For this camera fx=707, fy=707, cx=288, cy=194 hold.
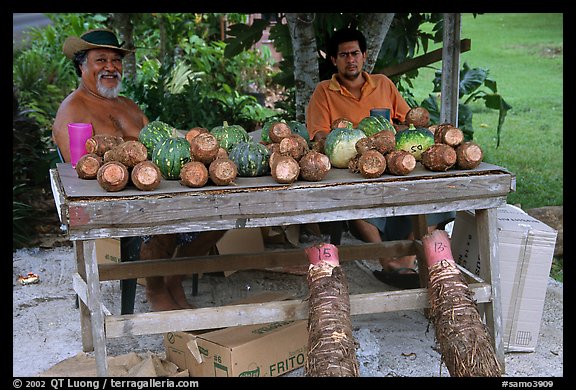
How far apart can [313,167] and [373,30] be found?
3138mm

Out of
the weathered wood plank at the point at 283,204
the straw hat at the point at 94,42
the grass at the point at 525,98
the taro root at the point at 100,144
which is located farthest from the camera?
the grass at the point at 525,98

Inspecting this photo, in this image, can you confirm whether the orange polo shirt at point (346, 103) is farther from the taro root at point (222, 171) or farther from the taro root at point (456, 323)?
the taro root at point (222, 171)

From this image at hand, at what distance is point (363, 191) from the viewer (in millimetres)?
3230

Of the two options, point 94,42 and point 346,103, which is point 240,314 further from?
point 346,103

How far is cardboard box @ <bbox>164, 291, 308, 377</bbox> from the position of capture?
11.5ft

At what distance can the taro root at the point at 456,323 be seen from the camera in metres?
3.14

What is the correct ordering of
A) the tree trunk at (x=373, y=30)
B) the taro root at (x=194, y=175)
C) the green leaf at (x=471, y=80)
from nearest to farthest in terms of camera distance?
the taro root at (x=194, y=175), the tree trunk at (x=373, y=30), the green leaf at (x=471, y=80)

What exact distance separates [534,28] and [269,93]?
8.32m

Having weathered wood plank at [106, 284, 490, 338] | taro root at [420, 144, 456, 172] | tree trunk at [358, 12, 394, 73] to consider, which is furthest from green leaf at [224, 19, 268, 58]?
weathered wood plank at [106, 284, 490, 338]

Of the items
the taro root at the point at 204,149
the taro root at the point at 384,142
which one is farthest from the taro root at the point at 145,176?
the taro root at the point at 384,142

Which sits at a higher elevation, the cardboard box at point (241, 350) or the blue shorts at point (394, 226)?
the blue shorts at point (394, 226)

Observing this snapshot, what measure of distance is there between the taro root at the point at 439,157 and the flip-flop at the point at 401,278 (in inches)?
64.1

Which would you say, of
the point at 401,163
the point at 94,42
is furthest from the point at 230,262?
the point at 94,42
